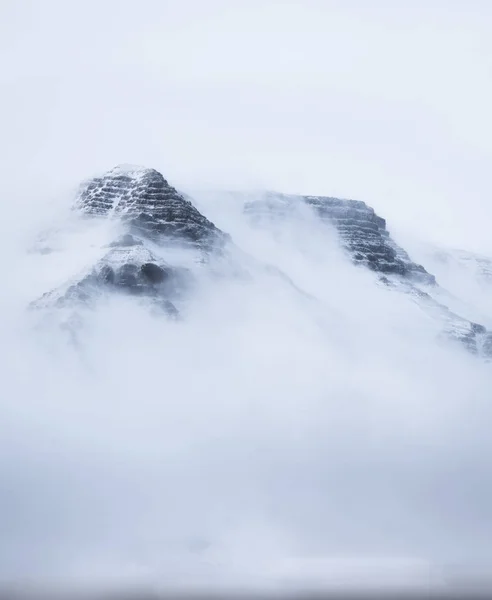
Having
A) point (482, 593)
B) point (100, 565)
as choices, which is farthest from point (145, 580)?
point (482, 593)

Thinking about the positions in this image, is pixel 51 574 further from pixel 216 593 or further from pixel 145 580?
pixel 216 593

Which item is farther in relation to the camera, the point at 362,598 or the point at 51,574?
the point at 51,574

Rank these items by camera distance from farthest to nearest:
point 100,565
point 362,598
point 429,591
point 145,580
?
1. point 100,565
2. point 145,580
3. point 429,591
4. point 362,598

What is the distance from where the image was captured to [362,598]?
531ft

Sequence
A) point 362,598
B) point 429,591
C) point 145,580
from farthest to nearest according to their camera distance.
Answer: point 145,580
point 429,591
point 362,598

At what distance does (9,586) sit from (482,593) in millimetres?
80038

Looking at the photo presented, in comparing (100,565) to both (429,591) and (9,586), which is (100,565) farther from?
(429,591)

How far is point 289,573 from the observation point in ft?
647

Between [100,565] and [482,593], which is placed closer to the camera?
[482,593]

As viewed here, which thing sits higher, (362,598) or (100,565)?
(100,565)

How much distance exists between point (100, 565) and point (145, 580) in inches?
653

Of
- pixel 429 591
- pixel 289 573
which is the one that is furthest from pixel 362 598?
pixel 289 573

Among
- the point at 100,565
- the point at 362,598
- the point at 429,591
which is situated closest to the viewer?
the point at 362,598

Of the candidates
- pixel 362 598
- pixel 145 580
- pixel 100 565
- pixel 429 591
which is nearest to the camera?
pixel 362 598
